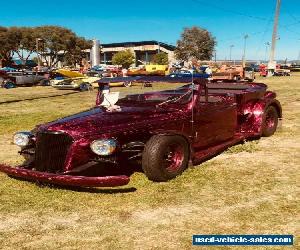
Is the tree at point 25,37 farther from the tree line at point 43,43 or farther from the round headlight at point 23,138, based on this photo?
the round headlight at point 23,138

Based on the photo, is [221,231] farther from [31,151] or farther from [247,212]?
[31,151]

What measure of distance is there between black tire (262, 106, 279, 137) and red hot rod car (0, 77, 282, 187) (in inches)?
55.2

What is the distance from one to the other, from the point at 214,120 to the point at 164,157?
153cm

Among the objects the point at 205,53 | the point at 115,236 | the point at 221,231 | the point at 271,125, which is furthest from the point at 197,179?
the point at 205,53

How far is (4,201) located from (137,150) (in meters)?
1.88

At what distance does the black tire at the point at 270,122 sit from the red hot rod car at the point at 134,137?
1.40 meters

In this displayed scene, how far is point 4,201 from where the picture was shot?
16.2 ft

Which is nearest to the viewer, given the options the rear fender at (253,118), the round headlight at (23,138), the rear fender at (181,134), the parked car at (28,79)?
the rear fender at (181,134)

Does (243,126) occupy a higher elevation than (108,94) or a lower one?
lower

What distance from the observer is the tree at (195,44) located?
8512cm

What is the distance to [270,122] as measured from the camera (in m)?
8.67

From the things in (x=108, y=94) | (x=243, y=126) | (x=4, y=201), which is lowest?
(x=4, y=201)

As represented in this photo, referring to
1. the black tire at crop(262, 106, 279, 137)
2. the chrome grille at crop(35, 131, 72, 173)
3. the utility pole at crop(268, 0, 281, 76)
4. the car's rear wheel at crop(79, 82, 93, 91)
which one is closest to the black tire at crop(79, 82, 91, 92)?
the car's rear wheel at crop(79, 82, 93, 91)

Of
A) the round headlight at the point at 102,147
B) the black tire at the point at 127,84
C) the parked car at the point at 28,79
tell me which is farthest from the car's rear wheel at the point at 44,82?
the round headlight at the point at 102,147
